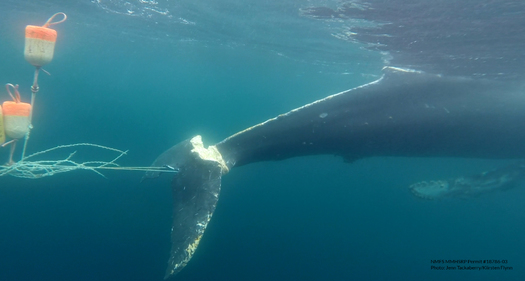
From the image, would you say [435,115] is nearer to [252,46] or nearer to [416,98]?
[416,98]

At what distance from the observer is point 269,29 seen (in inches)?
848

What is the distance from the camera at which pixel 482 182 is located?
1166 cm

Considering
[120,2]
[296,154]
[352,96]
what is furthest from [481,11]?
[120,2]

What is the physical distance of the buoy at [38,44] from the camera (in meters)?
3.89

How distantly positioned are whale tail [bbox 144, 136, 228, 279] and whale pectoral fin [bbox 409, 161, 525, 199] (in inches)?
316

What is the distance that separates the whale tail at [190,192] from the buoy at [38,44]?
3.56 m

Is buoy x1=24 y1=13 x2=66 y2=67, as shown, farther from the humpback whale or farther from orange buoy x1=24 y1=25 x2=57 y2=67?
the humpback whale

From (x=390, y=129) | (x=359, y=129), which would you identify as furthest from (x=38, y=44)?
(x=390, y=129)

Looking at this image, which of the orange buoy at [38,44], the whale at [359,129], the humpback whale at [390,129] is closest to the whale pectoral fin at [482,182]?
the humpback whale at [390,129]

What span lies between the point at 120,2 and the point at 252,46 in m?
12.3

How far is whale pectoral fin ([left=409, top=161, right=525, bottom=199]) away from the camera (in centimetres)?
1114

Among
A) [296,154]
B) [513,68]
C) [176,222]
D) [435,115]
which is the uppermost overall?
[513,68]

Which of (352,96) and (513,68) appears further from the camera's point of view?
(513,68)

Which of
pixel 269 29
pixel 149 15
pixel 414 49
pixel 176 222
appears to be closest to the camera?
pixel 176 222
